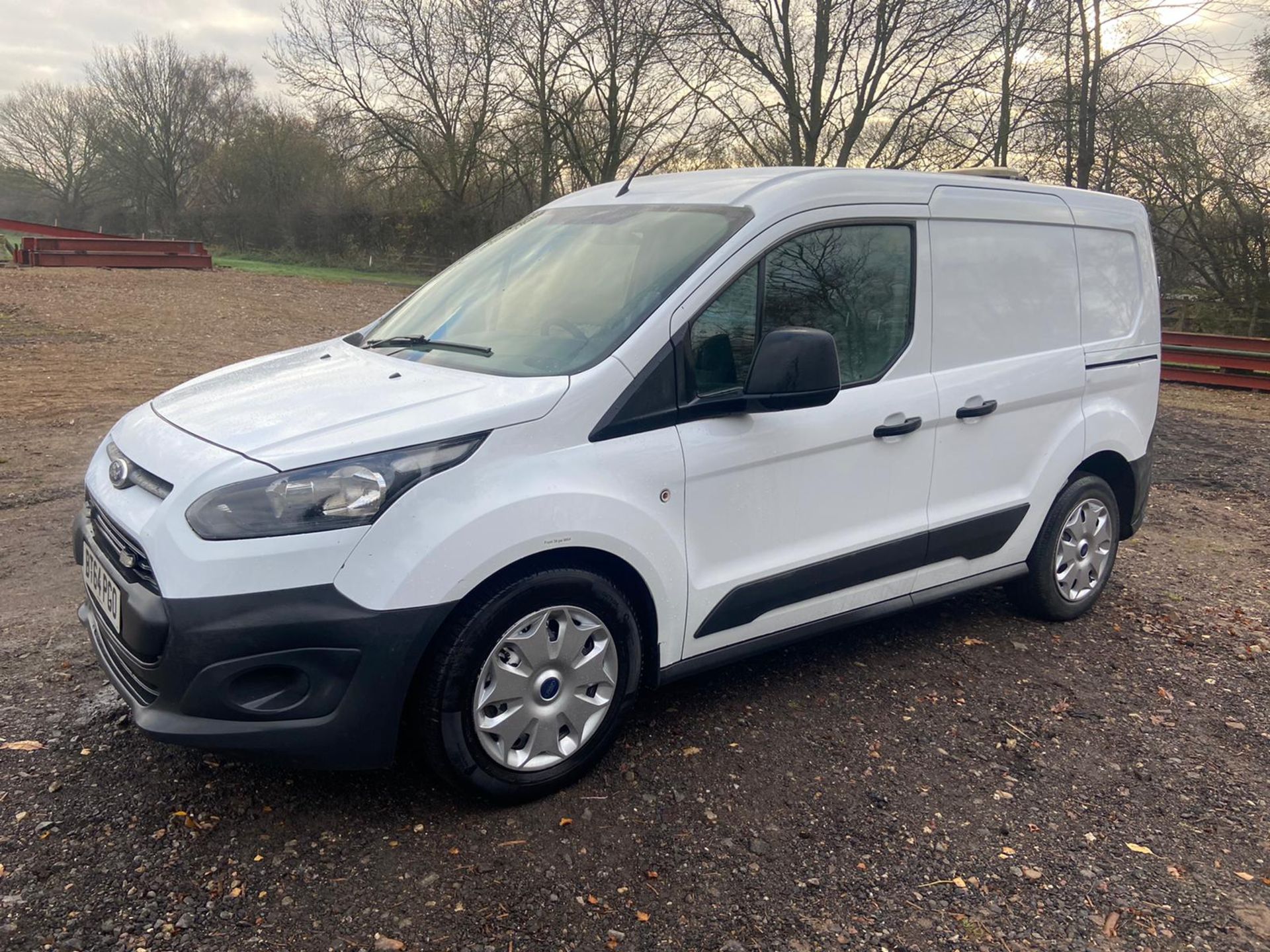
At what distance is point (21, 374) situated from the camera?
10.3 metres

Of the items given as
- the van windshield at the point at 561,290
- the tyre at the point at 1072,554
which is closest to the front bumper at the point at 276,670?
the van windshield at the point at 561,290

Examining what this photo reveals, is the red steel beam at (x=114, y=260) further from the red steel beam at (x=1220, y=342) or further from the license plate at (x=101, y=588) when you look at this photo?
the license plate at (x=101, y=588)

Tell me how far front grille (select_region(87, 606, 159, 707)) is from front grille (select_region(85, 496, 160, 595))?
0.21 meters

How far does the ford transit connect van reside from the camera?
2533 mm

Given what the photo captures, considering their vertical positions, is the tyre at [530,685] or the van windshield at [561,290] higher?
the van windshield at [561,290]

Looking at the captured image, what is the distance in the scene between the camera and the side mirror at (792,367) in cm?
301

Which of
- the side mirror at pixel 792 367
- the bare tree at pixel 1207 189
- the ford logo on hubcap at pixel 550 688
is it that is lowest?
the ford logo on hubcap at pixel 550 688

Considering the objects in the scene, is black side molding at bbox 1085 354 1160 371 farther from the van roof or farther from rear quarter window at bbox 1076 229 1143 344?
the van roof

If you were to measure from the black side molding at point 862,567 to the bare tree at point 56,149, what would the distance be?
176 ft

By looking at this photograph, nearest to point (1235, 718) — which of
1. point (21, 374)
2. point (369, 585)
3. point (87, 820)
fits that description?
point (369, 585)

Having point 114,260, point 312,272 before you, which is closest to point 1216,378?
point 114,260

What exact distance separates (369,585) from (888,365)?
2.17 m

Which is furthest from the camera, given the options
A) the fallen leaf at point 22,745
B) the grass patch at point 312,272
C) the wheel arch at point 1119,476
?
the grass patch at point 312,272

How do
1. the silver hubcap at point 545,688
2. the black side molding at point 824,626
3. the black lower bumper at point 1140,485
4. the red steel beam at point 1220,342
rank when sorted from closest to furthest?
the silver hubcap at point 545,688 < the black side molding at point 824,626 < the black lower bumper at point 1140,485 < the red steel beam at point 1220,342
